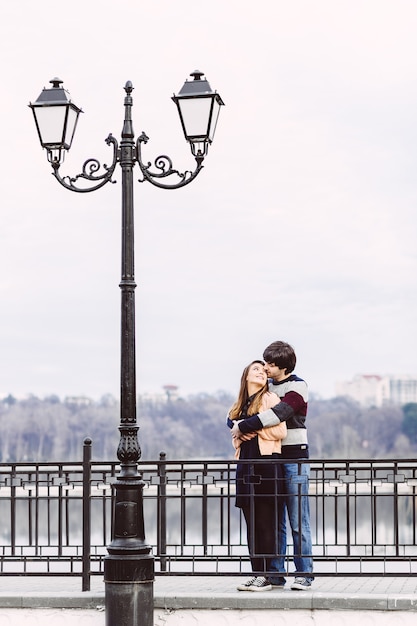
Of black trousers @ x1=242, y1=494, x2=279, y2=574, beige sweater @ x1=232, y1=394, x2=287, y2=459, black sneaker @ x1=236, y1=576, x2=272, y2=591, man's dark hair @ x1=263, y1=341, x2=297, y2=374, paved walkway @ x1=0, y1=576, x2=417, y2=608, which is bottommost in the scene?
paved walkway @ x1=0, y1=576, x2=417, y2=608

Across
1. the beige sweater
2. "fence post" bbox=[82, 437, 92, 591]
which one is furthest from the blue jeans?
"fence post" bbox=[82, 437, 92, 591]

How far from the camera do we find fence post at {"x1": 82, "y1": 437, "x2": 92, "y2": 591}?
946 cm

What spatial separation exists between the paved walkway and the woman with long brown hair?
0.27 m

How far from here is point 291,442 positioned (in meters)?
9.45

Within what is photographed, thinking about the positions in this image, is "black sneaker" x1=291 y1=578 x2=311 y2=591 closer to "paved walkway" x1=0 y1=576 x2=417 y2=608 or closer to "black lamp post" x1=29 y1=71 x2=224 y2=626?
"paved walkway" x1=0 y1=576 x2=417 y2=608

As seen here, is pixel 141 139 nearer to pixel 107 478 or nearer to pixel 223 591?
pixel 107 478

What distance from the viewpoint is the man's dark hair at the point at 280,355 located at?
30.2 feet

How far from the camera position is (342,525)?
103ft

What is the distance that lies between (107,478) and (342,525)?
22.2 meters

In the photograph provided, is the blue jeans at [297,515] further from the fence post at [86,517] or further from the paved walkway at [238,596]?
the fence post at [86,517]

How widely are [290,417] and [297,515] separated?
81 cm

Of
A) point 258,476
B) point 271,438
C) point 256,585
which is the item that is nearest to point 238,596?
point 256,585

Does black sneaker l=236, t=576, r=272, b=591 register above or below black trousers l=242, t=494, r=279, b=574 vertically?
below

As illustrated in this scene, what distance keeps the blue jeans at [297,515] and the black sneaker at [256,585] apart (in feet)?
0.29
